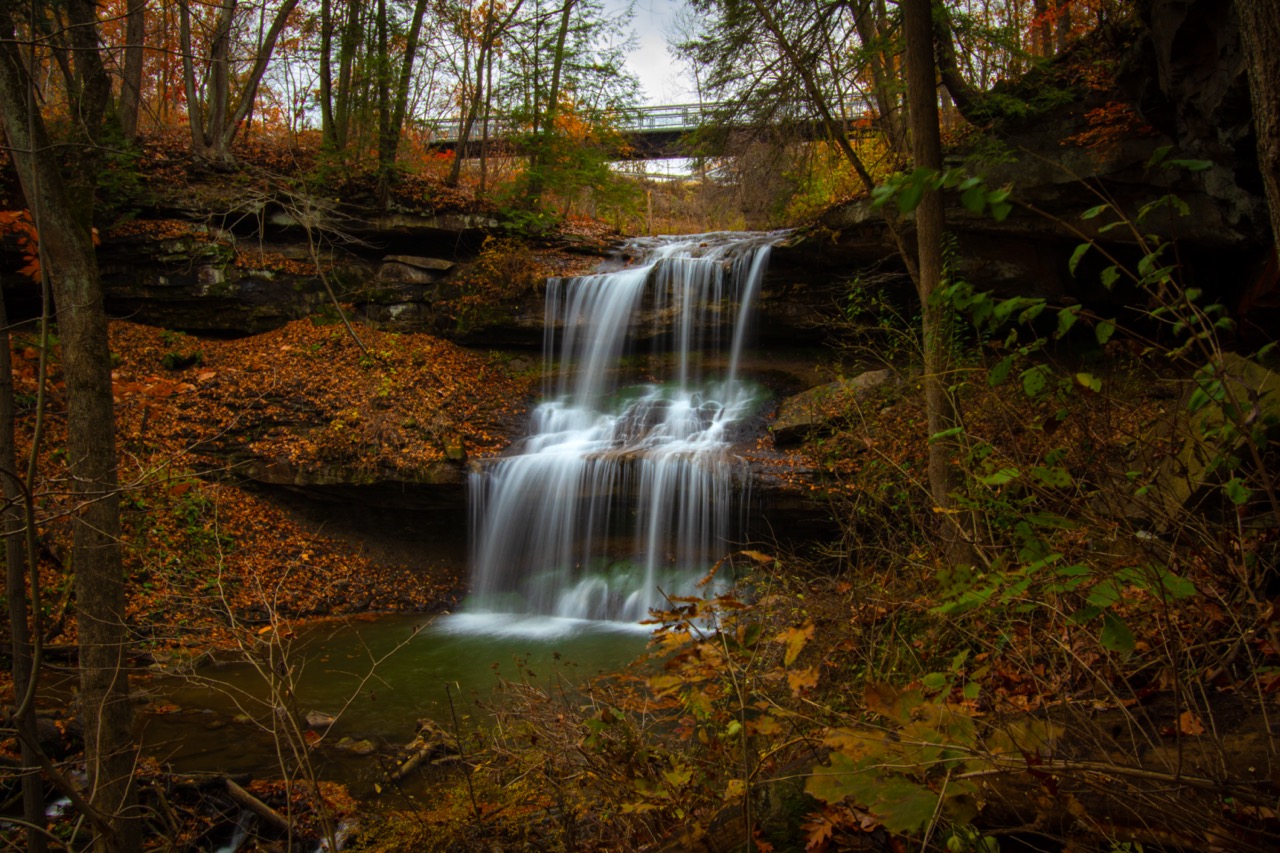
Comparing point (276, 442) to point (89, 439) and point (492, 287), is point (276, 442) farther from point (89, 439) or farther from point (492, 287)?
point (89, 439)

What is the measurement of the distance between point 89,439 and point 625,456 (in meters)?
A: 6.63

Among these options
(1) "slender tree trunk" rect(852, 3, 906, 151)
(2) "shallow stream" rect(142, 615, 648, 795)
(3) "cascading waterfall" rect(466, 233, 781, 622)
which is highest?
(1) "slender tree trunk" rect(852, 3, 906, 151)

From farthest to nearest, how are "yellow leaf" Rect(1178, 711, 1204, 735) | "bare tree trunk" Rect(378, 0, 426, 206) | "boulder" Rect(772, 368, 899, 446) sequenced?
"bare tree trunk" Rect(378, 0, 426, 206)
"boulder" Rect(772, 368, 899, 446)
"yellow leaf" Rect(1178, 711, 1204, 735)

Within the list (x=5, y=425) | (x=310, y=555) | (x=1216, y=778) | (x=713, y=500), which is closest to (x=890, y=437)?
(x=713, y=500)

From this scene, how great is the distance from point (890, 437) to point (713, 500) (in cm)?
271

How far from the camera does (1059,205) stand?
27.6ft

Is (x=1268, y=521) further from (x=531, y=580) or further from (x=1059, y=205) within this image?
(x=531, y=580)

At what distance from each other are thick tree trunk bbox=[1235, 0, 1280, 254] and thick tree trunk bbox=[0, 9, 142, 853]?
5.41 metres

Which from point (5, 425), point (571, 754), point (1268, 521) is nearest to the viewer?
point (1268, 521)

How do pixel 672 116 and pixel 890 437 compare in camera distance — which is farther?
pixel 672 116

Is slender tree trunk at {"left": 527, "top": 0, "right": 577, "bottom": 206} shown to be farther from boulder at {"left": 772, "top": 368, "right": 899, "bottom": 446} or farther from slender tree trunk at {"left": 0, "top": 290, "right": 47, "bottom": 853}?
slender tree trunk at {"left": 0, "top": 290, "right": 47, "bottom": 853}

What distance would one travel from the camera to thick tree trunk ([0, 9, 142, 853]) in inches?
160

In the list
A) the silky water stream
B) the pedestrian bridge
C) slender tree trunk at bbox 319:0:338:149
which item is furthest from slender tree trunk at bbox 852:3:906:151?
slender tree trunk at bbox 319:0:338:149

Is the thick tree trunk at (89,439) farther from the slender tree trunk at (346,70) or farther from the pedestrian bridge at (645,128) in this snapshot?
the slender tree trunk at (346,70)
